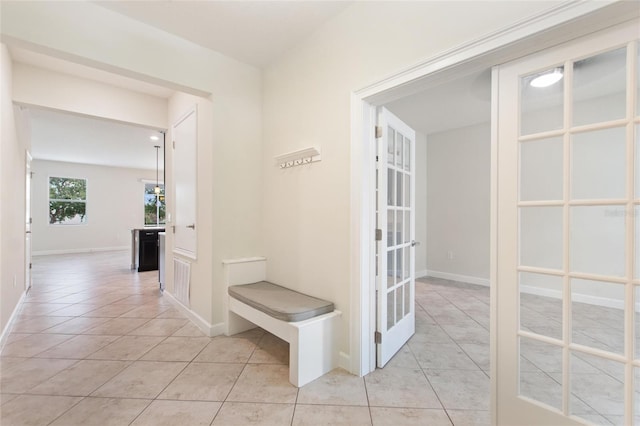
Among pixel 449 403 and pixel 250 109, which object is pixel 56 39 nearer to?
pixel 250 109

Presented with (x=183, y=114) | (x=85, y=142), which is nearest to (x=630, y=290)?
(x=183, y=114)

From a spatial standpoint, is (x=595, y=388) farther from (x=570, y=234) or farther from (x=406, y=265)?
(x=406, y=265)

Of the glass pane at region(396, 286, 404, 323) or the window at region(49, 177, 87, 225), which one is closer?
the glass pane at region(396, 286, 404, 323)

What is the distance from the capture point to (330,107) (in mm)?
2195

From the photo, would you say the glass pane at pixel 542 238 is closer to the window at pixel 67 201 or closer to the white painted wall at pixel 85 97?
the white painted wall at pixel 85 97

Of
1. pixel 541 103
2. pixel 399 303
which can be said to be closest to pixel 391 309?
pixel 399 303

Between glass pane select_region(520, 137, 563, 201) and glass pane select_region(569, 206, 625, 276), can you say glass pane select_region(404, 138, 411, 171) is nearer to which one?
glass pane select_region(520, 137, 563, 201)

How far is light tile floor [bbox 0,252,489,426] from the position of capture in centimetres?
158

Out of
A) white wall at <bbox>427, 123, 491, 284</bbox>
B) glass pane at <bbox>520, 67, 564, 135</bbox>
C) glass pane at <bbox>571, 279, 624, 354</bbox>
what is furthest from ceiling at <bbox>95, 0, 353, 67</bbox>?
white wall at <bbox>427, 123, 491, 284</bbox>

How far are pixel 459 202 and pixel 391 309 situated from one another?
3288 mm

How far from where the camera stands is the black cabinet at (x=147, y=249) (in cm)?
559

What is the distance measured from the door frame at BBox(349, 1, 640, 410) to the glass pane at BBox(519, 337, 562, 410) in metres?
0.13

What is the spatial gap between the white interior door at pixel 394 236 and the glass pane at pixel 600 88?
1087mm

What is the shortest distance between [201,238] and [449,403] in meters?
2.48
